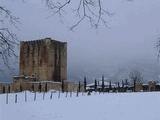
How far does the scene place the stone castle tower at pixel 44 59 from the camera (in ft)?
241

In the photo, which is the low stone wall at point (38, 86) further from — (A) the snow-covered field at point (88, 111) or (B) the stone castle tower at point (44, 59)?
(A) the snow-covered field at point (88, 111)

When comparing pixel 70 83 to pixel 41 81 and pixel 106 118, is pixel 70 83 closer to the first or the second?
pixel 41 81

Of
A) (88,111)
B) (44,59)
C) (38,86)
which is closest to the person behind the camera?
(88,111)

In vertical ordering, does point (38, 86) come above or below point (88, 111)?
above

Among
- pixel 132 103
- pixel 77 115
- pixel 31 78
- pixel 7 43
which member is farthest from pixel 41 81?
pixel 7 43

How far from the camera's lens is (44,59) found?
74250mm

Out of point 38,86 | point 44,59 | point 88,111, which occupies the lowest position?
point 88,111

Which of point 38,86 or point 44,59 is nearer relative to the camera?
point 38,86

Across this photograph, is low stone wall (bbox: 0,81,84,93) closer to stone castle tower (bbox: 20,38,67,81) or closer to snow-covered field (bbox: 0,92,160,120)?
stone castle tower (bbox: 20,38,67,81)

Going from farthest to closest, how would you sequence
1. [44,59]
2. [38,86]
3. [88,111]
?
1. [44,59]
2. [38,86]
3. [88,111]

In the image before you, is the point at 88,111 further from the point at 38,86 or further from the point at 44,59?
the point at 44,59

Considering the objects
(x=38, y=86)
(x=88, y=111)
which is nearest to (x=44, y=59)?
(x=38, y=86)

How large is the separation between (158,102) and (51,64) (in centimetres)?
4755

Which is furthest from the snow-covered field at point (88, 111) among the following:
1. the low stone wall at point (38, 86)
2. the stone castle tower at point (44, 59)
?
the stone castle tower at point (44, 59)
